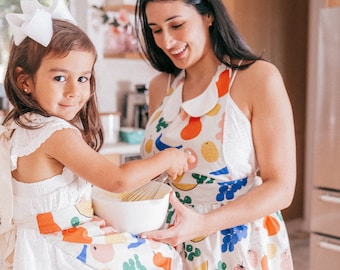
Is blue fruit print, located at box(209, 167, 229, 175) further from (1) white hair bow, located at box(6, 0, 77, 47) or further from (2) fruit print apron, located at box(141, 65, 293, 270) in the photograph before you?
(1) white hair bow, located at box(6, 0, 77, 47)

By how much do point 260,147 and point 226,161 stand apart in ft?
0.31

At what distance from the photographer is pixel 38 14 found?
1.10 m

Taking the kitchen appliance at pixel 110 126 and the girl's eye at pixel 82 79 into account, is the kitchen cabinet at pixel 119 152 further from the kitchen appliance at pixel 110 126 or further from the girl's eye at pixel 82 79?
the girl's eye at pixel 82 79

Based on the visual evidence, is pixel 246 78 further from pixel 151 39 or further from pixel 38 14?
pixel 38 14

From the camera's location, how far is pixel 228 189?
4.56ft

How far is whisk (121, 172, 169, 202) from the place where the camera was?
1.24 metres

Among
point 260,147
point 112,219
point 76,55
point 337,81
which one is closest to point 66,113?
point 76,55

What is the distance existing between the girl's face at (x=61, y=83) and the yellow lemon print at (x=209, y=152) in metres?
0.38

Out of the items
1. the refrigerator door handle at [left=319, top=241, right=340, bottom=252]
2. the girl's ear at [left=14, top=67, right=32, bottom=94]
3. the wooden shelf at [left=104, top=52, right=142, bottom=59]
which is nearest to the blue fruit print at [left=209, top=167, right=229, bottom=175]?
the girl's ear at [left=14, top=67, right=32, bottom=94]

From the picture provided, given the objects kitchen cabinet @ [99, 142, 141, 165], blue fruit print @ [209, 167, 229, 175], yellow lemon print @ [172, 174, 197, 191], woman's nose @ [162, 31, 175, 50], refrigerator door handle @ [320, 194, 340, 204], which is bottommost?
refrigerator door handle @ [320, 194, 340, 204]

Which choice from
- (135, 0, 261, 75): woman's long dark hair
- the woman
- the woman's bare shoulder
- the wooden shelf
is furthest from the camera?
the wooden shelf

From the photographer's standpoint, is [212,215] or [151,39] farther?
[151,39]

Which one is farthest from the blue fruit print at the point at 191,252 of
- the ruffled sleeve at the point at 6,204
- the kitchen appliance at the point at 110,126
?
the kitchen appliance at the point at 110,126

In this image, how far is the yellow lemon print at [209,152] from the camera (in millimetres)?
1375
